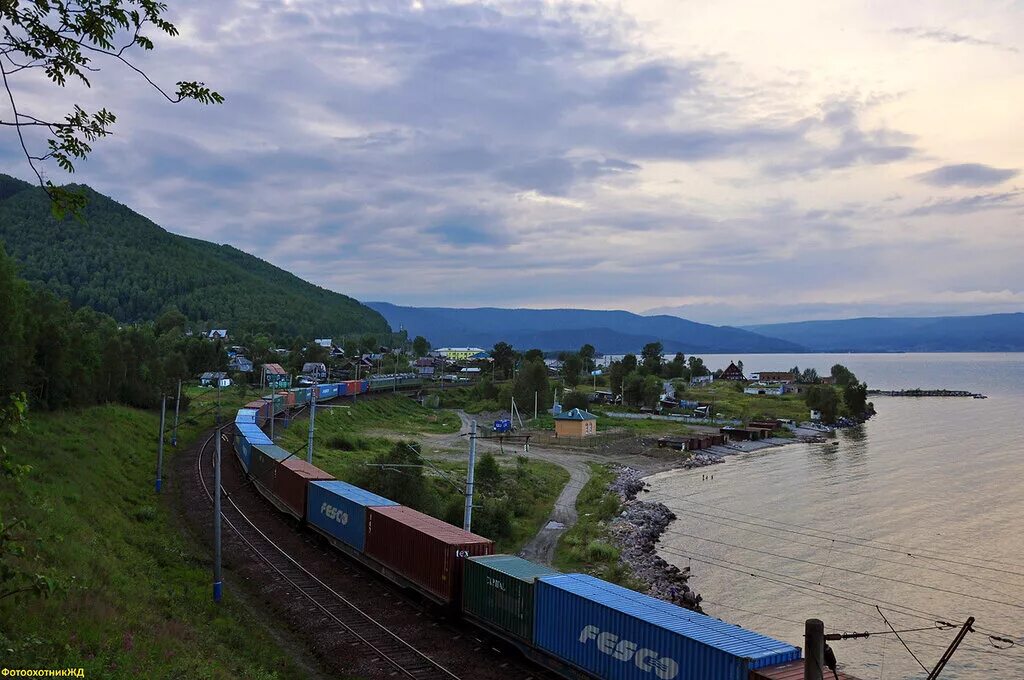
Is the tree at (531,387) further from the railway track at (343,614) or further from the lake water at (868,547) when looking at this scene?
the railway track at (343,614)

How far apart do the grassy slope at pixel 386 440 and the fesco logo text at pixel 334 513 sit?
45.2 feet

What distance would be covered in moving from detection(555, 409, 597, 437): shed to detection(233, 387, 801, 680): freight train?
249 ft

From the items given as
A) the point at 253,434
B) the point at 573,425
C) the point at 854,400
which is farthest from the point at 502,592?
the point at 854,400

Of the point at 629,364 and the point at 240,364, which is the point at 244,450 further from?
the point at 629,364

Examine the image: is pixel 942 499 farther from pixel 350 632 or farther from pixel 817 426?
pixel 817 426

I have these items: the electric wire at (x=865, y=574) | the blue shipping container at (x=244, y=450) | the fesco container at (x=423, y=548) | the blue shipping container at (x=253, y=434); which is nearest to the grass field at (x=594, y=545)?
the electric wire at (x=865, y=574)

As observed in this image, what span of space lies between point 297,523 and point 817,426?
409 ft

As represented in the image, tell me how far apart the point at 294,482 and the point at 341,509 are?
802 cm

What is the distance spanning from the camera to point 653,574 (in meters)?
45.6

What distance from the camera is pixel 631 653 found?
2088 centimetres

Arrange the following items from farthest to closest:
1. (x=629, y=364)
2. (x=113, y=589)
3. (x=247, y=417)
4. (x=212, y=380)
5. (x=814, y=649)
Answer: (x=629, y=364)
(x=212, y=380)
(x=247, y=417)
(x=113, y=589)
(x=814, y=649)

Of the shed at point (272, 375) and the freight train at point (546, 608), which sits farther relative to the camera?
the shed at point (272, 375)

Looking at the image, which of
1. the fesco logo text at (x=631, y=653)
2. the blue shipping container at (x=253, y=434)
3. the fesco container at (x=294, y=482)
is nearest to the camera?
the fesco logo text at (x=631, y=653)

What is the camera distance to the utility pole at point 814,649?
11484 mm
